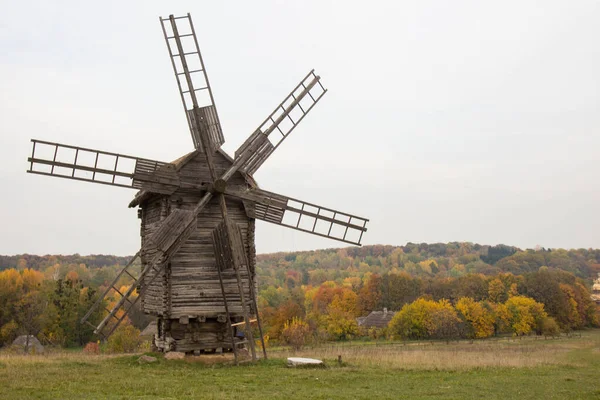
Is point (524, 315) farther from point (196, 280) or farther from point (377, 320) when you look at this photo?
point (196, 280)

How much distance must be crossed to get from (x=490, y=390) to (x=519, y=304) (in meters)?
60.4

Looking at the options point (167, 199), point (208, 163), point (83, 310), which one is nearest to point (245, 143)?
point (208, 163)

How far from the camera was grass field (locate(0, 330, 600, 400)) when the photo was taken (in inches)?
495

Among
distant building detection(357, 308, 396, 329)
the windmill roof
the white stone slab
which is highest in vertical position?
the windmill roof

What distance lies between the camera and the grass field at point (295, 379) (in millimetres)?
12578

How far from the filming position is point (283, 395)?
487 inches

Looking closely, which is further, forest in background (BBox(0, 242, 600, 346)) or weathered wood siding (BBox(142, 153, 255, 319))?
forest in background (BBox(0, 242, 600, 346))

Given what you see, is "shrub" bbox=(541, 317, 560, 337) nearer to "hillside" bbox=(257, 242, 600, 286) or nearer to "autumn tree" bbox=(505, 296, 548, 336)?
"autumn tree" bbox=(505, 296, 548, 336)

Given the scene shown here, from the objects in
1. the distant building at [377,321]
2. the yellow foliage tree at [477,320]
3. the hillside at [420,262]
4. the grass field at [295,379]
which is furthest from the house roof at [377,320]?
the hillside at [420,262]

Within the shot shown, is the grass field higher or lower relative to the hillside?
lower

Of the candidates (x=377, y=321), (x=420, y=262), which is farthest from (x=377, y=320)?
(x=420, y=262)

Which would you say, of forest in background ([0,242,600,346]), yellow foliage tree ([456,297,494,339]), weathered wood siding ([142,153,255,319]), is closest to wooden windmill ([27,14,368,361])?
weathered wood siding ([142,153,255,319])

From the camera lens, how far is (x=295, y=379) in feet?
48.6

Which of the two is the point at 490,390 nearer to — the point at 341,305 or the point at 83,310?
the point at 83,310
